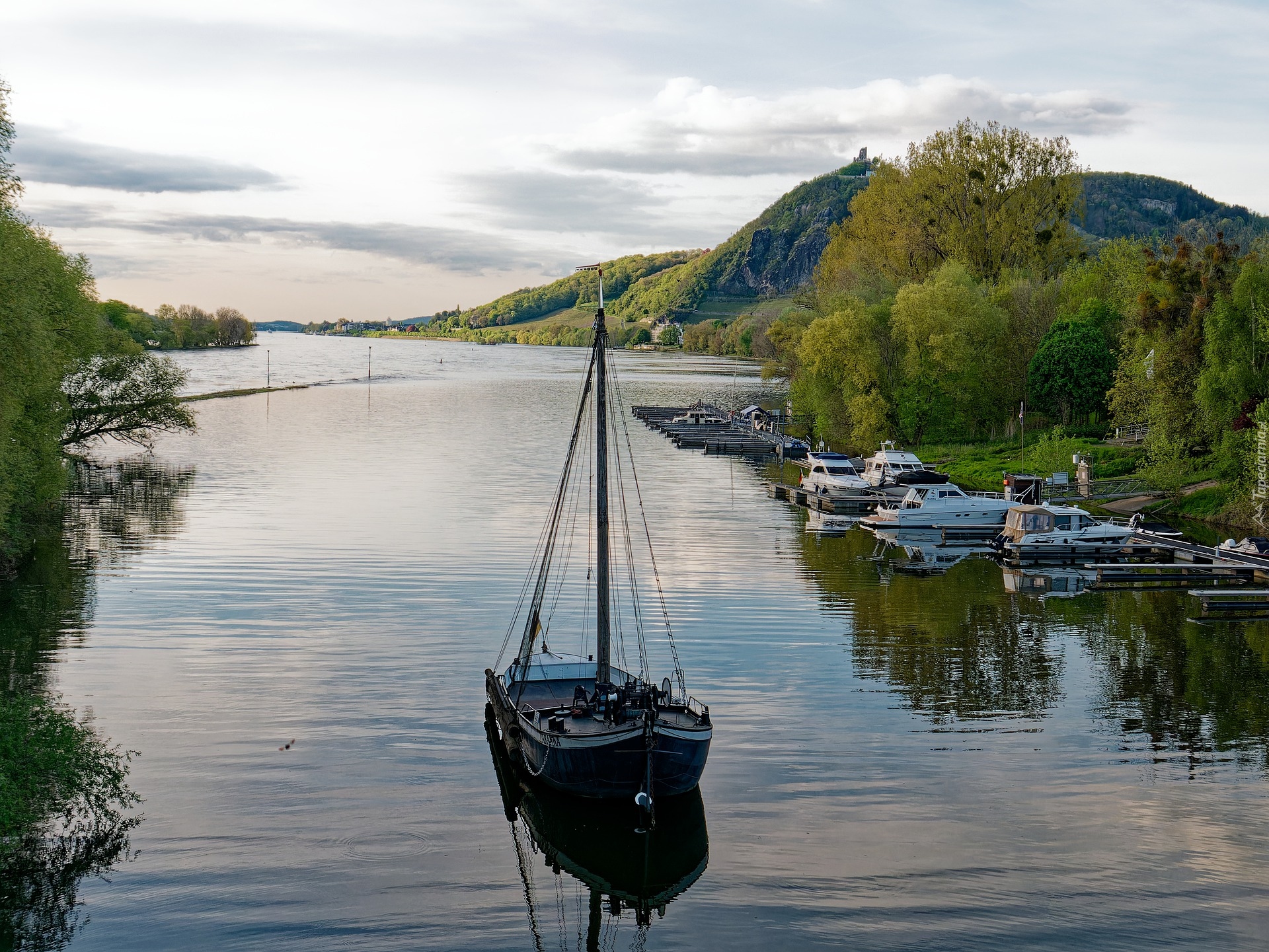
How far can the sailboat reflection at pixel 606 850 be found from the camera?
869 inches

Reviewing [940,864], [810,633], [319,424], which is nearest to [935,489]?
[810,633]

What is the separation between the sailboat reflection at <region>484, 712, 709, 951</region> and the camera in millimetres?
22078

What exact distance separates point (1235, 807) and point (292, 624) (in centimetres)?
2993

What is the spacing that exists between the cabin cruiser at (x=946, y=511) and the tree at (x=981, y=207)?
36285 millimetres

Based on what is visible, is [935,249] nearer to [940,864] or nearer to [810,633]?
[810,633]

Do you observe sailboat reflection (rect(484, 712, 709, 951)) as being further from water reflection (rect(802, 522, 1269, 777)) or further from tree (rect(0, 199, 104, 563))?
tree (rect(0, 199, 104, 563))

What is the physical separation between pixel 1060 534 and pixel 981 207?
5129cm

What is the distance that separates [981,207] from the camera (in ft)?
322

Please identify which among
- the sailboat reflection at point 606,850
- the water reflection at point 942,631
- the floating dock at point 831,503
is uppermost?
the floating dock at point 831,503

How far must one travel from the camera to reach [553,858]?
23.9 m

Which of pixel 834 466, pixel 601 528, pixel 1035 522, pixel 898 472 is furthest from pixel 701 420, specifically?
pixel 601 528

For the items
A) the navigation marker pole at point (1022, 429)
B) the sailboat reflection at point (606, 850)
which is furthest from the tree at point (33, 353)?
the navigation marker pole at point (1022, 429)

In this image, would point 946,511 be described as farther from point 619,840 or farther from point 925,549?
point 619,840

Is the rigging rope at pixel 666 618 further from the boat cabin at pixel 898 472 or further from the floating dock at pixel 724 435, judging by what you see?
the floating dock at pixel 724 435
